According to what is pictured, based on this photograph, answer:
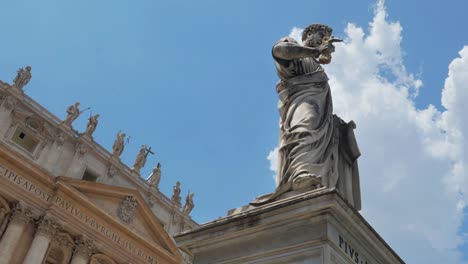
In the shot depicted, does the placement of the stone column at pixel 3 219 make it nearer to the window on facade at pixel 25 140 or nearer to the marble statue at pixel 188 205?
the window on facade at pixel 25 140

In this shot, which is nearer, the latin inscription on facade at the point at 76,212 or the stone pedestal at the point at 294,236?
the stone pedestal at the point at 294,236

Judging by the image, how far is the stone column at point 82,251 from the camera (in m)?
23.2

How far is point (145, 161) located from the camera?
101ft

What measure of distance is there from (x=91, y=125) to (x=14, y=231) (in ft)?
27.9

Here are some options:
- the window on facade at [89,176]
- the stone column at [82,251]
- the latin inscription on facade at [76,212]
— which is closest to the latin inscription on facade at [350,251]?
the latin inscription on facade at [76,212]

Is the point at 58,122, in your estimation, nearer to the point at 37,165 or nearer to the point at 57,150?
the point at 57,150

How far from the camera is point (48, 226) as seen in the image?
2242 centimetres

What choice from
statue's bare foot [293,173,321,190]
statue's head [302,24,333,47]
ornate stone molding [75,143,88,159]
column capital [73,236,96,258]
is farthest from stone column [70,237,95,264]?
statue's bare foot [293,173,321,190]

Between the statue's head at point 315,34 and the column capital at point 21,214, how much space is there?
19540 mm

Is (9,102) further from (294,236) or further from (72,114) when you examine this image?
(294,236)

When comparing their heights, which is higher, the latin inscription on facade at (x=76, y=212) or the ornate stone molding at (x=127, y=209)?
the ornate stone molding at (x=127, y=209)

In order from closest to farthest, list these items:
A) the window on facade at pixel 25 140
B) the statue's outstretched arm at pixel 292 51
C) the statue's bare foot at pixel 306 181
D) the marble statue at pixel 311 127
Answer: the statue's bare foot at pixel 306 181 → the marble statue at pixel 311 127 → the statue's outstretched arm at pixel 292 51 → the window on facade at pixel 25 140

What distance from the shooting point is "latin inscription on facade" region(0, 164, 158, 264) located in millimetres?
21753

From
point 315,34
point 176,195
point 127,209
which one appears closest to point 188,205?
point 176,195
